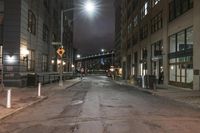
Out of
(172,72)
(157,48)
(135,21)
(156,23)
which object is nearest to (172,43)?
(172,72)

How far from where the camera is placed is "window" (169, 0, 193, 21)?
115 ft

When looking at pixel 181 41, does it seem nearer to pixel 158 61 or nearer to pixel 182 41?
pixel 182 41

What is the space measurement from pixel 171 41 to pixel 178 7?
4.72 meters

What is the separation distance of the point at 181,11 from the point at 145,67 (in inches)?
876

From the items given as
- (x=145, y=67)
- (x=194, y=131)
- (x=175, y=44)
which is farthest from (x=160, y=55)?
(x=194, y=131)

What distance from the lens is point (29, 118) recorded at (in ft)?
44.1

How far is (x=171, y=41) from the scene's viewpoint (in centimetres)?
4156

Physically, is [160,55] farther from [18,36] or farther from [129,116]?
[129,116]

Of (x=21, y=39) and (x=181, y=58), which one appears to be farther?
(x=181, y=58)

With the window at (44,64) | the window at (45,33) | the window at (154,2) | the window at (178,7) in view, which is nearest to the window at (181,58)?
the window at (178,7)

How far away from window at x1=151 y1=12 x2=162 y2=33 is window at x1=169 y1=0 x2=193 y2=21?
5.57 meters

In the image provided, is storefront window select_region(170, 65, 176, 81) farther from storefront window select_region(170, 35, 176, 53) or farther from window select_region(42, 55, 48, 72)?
window select_region(42, 55, 48, 72)

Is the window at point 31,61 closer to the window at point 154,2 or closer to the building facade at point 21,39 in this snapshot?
the building facade at point 21,39

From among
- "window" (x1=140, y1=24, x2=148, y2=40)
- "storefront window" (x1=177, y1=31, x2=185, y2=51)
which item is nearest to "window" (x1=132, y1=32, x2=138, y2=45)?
"window" (x1=140, y1=24, x2=148, y2=40)
